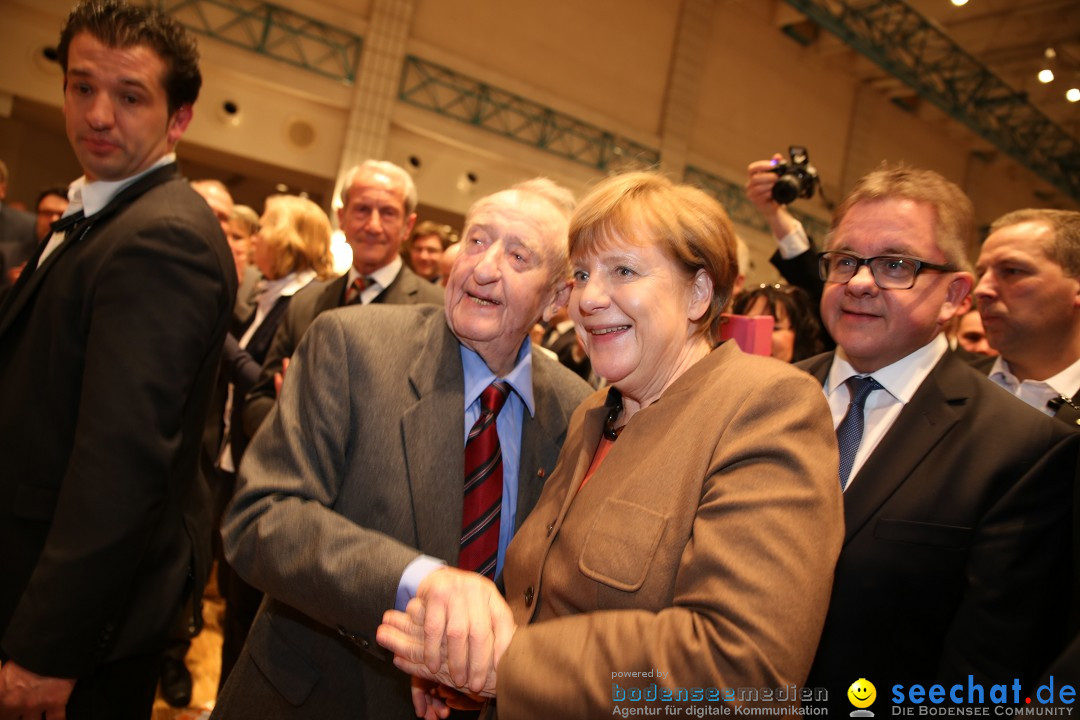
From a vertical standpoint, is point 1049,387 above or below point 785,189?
below

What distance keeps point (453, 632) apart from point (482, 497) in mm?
489

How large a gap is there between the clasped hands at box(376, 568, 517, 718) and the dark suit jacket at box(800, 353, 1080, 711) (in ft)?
2.65

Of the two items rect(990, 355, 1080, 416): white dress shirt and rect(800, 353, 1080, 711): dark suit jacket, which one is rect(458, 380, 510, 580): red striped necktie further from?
rect(990, 355, 1080, 416): white dress shirt

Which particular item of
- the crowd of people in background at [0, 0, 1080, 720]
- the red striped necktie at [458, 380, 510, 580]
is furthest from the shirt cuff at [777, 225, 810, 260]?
the red striped necktie at [458, 380, 510, 580]

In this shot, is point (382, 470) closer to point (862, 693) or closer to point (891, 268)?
point (862, 693)

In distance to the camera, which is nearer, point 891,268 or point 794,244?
point 891,268

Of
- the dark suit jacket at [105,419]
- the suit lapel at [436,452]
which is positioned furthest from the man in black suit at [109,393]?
the suit lapel at [436,452]

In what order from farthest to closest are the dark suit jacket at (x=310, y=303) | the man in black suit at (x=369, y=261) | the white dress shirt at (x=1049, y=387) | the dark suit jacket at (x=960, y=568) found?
the man in black suit at (x=369, y=261) → the dark suit jacket at (x=310, y=303) → the white dress shirt at (x=1049, y=387) → the dark suit jacket at (x=960, y=568)

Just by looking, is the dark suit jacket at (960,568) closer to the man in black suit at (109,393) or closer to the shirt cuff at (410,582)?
the shirt cuff at (410,582)

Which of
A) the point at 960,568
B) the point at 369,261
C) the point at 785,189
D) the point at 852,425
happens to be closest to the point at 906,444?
the point at 852,425

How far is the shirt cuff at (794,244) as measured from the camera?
253 cm

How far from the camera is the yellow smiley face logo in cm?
143

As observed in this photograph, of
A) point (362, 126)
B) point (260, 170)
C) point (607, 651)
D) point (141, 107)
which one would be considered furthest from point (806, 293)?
point (260, 170)

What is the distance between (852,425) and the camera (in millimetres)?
1703
